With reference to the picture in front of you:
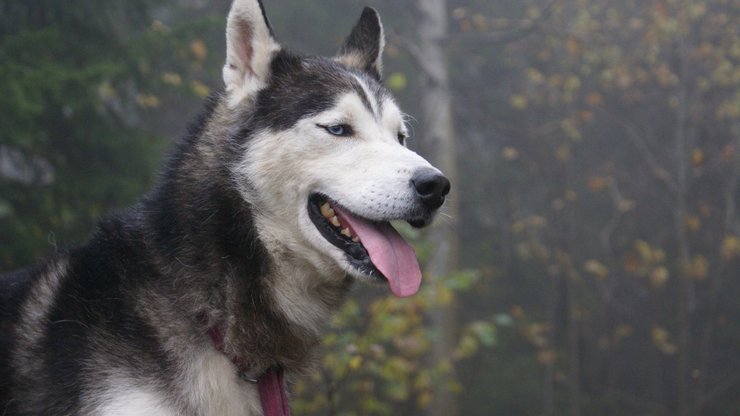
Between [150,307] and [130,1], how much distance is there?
21.3 feet

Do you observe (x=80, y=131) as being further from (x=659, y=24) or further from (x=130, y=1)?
(x=659, y=24)

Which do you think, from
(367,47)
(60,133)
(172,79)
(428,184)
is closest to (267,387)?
(428,184)

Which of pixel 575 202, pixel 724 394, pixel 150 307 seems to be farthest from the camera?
pixel 575 202

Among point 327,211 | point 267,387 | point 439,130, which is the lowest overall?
point 439,130

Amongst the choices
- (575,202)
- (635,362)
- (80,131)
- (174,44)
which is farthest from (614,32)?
(80,131)

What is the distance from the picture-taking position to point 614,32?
14672 mm

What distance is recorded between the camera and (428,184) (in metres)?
3.02

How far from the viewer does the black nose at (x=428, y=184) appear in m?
3.02

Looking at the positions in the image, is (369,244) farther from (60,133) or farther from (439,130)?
(439,130)

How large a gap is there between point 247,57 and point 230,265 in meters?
0.99

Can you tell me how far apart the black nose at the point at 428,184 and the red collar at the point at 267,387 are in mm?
910

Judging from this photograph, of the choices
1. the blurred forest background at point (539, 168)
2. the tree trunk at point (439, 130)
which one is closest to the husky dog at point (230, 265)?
the blurred forest background at point (539, 168)

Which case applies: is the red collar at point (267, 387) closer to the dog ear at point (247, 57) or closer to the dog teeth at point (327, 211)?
the dog teeth at point (327, 211)

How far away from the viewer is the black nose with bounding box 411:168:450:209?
3.02m
